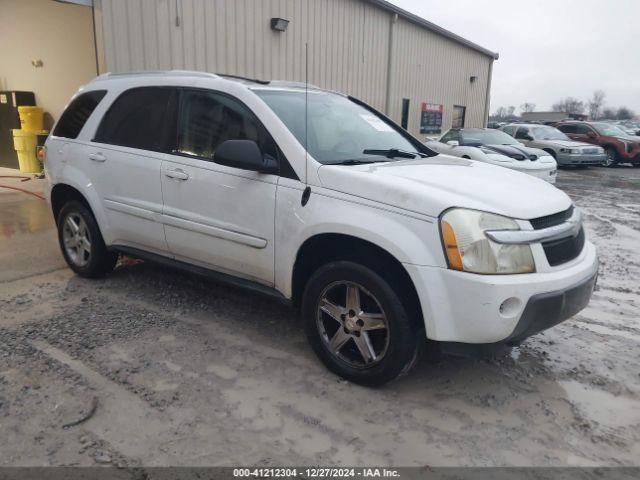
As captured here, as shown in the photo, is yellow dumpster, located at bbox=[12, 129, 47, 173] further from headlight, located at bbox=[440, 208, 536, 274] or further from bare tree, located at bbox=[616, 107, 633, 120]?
bare tree, located at bbox=[616, 107, 633, 120]

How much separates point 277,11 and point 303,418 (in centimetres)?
869

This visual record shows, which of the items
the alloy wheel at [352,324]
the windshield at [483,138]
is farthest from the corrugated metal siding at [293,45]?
the alloy wheel at [352,324]

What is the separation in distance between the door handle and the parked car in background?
7147mm

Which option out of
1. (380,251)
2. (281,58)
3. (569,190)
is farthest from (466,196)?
(569,190)

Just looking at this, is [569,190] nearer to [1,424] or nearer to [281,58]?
[281,58]

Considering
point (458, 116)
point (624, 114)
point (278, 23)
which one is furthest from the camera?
point (624, 114)

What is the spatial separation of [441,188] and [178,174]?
193 cm

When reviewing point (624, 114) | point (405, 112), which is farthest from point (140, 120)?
point (624, 114)

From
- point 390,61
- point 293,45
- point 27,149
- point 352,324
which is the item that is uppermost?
point 390,61

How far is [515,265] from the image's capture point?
2.74 m

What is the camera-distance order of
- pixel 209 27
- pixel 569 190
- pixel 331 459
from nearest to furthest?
1. pixel 331 459
2. pixel 209 27
3. pixel 569 190

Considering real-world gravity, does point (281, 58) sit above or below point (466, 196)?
above

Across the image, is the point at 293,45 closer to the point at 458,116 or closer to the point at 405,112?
the point at 405,112

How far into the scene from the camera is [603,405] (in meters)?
3.01
